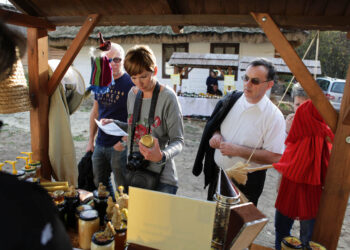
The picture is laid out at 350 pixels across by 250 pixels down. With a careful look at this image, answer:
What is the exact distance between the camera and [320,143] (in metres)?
1.75

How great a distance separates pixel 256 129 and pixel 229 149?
0.27 m

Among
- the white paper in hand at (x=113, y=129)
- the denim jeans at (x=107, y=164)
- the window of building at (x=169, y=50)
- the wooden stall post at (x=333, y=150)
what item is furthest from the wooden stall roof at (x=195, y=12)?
the window of building at (x=169, y=50)

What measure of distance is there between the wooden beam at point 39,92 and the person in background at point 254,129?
5.72 ft

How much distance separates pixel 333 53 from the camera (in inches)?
856

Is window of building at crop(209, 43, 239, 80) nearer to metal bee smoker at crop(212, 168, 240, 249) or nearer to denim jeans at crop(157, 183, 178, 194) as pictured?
denim jeans at crop(157, 183, 178, 194)

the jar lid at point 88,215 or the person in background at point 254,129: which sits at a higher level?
the person in background at point 254,129

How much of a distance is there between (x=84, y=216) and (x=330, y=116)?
1.68 metres

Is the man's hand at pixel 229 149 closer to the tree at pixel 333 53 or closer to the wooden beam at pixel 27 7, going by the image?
the wooden beam at pixel 27 7

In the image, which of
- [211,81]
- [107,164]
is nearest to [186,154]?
[107,164]

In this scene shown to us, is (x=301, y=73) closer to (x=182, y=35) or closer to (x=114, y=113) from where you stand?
(x=114, y=113)

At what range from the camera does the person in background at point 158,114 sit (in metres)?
1.62

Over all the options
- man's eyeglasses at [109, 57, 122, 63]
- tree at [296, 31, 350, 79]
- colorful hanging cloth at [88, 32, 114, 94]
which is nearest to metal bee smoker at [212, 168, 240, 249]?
colorful hanging cloth at [88, 32, 114, 94]

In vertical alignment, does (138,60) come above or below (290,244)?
above

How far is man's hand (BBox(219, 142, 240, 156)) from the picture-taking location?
1890 mm
